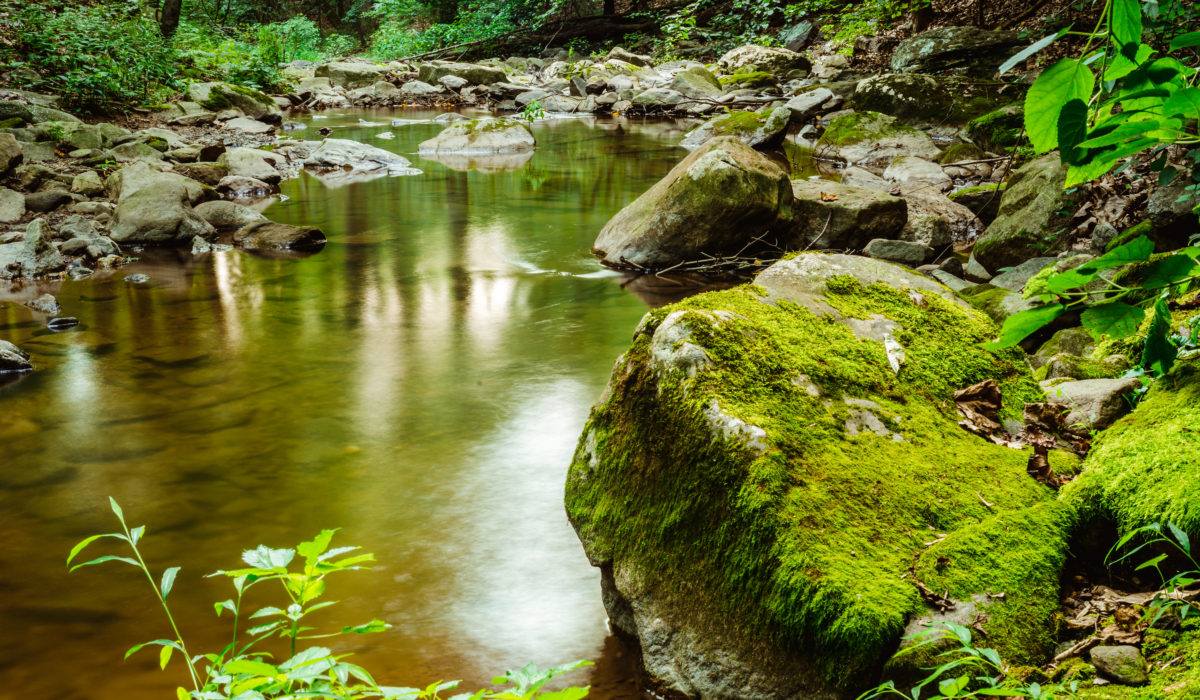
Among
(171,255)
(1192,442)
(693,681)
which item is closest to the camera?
(1192,442)

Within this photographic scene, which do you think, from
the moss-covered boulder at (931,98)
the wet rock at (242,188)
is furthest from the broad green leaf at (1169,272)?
the moss-covered boulder at (931,98)

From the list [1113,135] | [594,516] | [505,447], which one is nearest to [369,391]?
[505,447]

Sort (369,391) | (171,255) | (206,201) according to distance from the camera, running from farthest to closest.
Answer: (206,201) → (171,255) → (369,391)

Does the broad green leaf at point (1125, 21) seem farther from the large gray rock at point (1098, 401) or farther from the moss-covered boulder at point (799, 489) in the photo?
the large gray rock at point (1098, 401)

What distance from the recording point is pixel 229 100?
18562 millimetres

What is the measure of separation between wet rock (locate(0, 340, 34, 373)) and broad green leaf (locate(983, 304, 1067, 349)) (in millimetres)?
6865

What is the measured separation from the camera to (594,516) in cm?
310

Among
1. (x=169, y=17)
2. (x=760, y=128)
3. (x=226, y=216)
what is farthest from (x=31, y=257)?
(x=169, y=17)

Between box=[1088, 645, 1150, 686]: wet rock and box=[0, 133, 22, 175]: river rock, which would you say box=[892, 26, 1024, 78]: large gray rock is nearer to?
box=[0, 133, 22, 175]: river rock

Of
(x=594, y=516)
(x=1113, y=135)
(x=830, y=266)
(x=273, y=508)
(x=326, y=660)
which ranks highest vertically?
(x=1113, y=135)

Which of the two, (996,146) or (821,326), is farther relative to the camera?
(996,146)

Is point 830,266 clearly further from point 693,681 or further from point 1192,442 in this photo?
point 693,681

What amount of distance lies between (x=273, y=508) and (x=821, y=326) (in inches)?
117

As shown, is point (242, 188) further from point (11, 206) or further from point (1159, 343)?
point (1159, 343)
